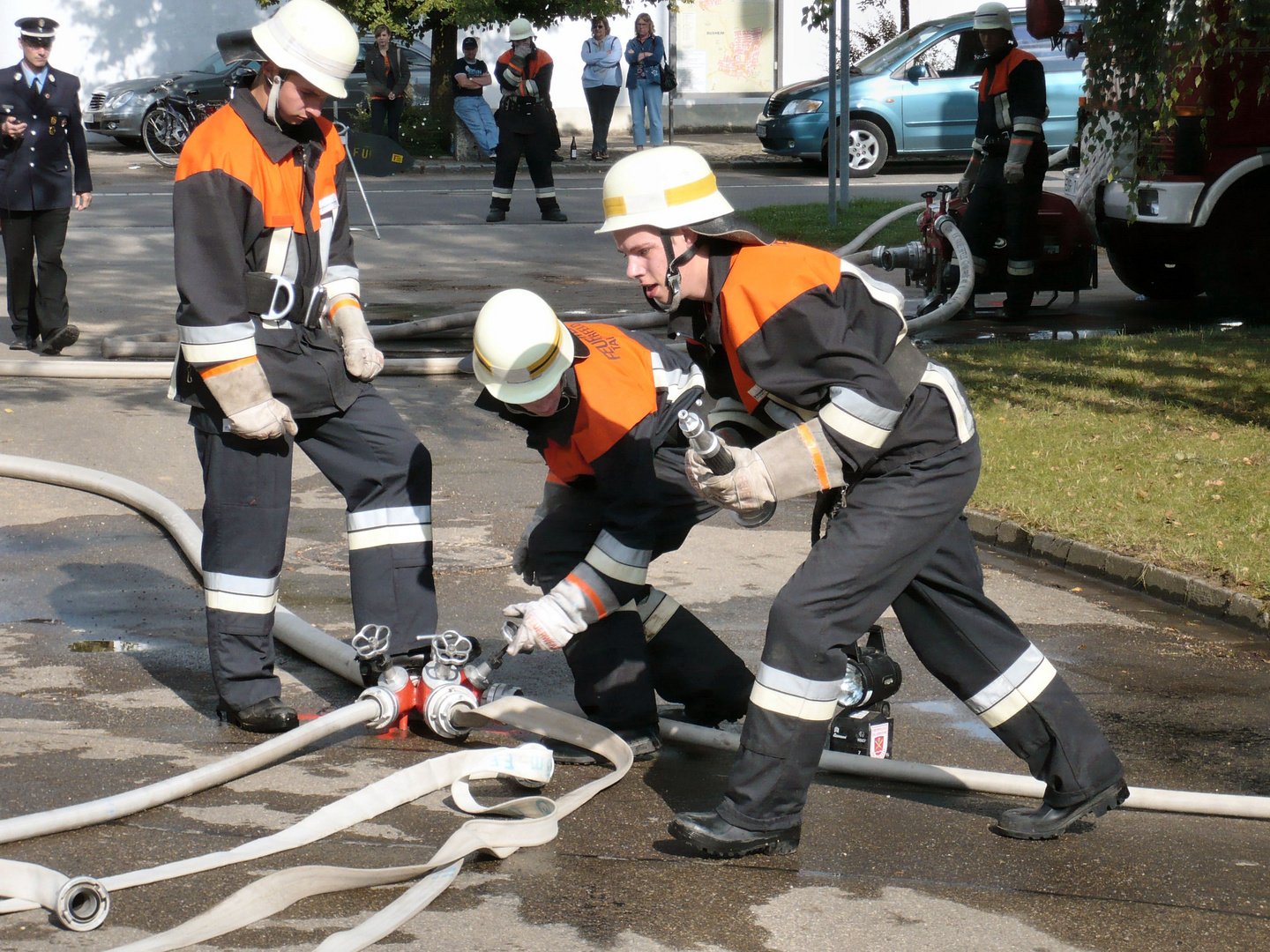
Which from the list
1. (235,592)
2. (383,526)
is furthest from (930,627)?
(235,592)

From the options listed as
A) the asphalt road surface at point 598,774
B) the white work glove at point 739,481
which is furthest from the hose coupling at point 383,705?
the white work glove at point 739,481

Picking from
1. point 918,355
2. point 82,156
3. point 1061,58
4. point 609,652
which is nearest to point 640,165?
point 918,355

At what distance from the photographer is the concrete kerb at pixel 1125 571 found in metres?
5.38

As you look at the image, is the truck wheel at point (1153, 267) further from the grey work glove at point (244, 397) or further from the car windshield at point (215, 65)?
the car windshield at point (215, 65)

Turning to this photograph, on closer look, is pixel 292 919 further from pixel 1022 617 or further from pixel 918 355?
pixel 1022 617

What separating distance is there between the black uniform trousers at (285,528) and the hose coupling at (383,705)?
22 cm

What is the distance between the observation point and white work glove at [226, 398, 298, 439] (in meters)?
4.07

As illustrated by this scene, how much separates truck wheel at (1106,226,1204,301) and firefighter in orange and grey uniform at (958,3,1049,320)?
2.70 ft

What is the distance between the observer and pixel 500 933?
3.15 m

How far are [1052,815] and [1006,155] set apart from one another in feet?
23.9

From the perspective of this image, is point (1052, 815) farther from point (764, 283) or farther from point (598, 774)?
point (764, 283)

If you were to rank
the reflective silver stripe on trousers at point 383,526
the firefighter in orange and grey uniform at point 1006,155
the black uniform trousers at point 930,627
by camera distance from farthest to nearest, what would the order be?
the firefighter in orange and grey uniform at point 1006,155 → the reflective silver stripe on trousers at point 383,526 → the black uniform trousers at point 930,627

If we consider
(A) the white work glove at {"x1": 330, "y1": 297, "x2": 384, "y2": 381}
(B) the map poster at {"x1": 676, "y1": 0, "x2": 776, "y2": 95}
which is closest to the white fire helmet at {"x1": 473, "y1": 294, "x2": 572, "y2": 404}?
(A) the white work glove at {"x1": 330, "y1": 297, "x2": 384, "y2": 381}

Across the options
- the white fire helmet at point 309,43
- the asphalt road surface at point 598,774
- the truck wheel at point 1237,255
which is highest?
the white fire helmet at point 309,43
